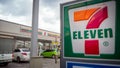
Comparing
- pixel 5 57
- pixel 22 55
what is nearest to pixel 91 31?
pixel 5 57

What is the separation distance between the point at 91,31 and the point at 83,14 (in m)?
0.18

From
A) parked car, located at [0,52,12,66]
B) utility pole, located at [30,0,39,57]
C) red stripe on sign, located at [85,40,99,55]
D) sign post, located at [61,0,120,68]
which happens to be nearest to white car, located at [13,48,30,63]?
parked car, located at [0,52,12,66]

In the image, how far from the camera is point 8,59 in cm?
1425

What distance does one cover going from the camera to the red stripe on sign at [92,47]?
4.54 ft

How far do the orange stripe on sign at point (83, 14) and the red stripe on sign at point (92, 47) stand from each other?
226 mm

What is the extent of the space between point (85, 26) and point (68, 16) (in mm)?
220

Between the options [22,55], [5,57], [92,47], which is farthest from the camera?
[22,55]

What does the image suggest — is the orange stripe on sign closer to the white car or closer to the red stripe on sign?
the red stripe on sign

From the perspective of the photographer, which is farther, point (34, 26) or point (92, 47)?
point (34, 26)

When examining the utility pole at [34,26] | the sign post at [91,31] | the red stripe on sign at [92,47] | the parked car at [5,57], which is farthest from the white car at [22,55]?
the red stripe on sign at [92,47]

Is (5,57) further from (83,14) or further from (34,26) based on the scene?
(83,14)

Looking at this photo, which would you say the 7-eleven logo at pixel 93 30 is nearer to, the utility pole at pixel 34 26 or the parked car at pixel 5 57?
the utility pole at pixel 34 26

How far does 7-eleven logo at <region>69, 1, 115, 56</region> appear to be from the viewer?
135cm

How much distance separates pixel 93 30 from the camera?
1.42 metres
